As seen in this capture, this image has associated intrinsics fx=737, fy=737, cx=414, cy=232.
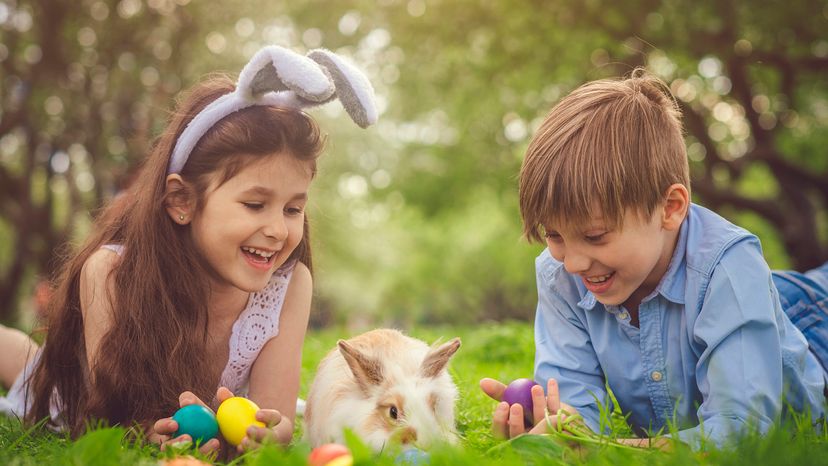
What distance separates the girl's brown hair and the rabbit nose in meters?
1.08

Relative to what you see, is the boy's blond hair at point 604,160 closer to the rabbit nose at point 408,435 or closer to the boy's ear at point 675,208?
the boy's ear at point 675,208

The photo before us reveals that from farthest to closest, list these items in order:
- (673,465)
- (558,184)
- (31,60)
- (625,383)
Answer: (31,60) → (625,383) → (558,184) → (673,465)

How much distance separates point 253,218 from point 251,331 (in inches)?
26.1

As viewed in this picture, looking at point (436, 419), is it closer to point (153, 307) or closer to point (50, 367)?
point (153, 307)

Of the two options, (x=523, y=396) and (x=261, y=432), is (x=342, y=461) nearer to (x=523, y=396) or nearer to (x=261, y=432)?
(x=261, y=432)

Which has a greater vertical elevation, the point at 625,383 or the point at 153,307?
the point at 153,307

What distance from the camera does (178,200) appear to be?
3283 millimetres

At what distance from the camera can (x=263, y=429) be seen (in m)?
2.62

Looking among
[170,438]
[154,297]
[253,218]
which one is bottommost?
[170,438]

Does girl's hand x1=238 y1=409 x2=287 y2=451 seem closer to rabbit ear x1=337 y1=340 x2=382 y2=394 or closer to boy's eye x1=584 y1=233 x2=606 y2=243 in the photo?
rabbit ear x1=337 y1=340 x2=382 y2=394

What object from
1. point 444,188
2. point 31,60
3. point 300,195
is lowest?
point 444,188

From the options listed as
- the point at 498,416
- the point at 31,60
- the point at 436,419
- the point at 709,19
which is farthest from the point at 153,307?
the point at 31,60

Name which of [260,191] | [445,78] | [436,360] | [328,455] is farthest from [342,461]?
[445,78]

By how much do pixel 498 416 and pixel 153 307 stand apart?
1.52m
